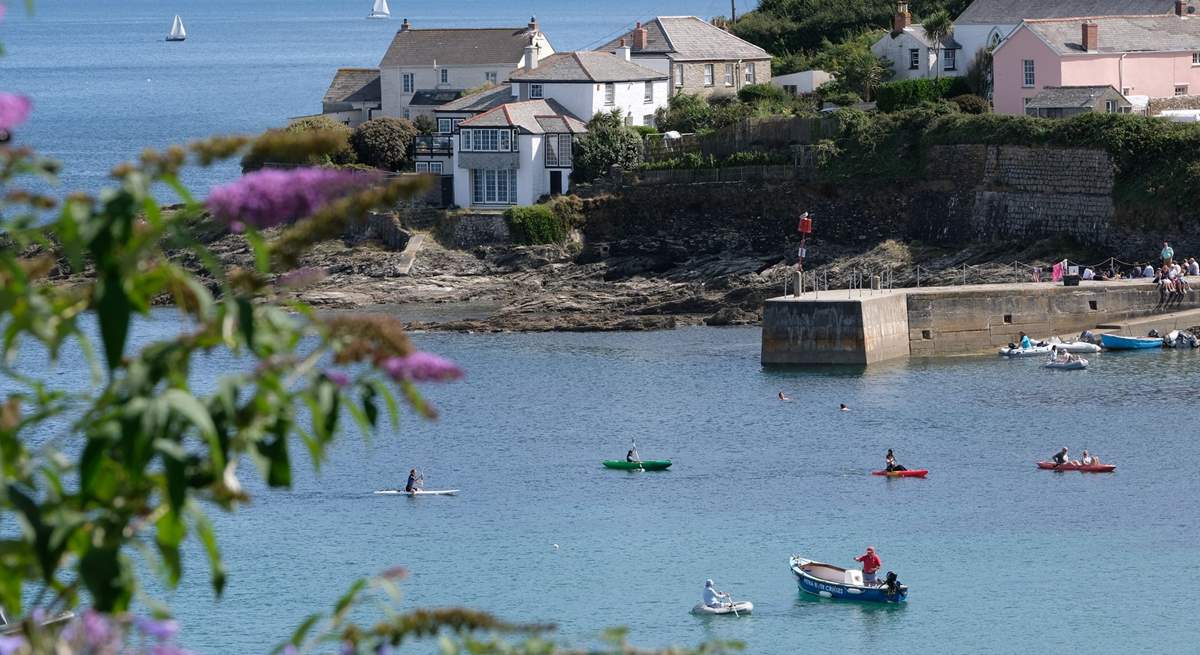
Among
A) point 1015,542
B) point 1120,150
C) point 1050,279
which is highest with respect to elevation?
point 1120,150

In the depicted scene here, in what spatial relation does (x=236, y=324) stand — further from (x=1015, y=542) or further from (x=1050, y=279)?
(x=1050, y=279)

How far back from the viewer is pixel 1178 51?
68.2 m

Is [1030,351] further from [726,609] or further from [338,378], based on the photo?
[338,378]

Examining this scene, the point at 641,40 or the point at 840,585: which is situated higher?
the point at 641,40

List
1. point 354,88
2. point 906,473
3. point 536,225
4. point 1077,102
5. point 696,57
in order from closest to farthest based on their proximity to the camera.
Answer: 1. point 906,473
2. point 1077,102
3. point 536,225
4. point 696,57
5. point 354,88

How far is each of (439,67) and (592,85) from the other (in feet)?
38.8

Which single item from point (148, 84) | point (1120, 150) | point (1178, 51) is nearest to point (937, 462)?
point (1120, 150)

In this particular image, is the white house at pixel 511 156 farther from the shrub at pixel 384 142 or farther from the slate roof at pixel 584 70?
the shrub at pixel 384 142

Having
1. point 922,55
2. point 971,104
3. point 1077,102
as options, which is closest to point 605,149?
point 971,104

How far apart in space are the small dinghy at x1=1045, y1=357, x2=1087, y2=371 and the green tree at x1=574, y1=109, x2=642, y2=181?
19.4 meters

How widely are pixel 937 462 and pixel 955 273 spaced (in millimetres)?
18747

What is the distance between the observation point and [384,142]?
70.6m

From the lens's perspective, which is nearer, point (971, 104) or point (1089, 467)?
point (1089, 467)

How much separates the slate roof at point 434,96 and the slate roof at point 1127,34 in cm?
2298
